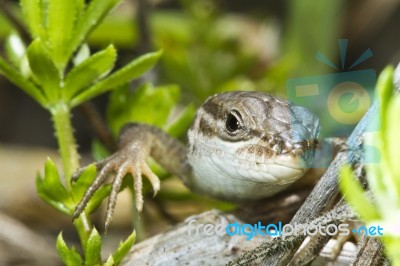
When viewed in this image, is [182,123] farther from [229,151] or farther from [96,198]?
[96,198]

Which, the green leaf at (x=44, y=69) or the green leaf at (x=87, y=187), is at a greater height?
the green leaf at (x=44, y=69)

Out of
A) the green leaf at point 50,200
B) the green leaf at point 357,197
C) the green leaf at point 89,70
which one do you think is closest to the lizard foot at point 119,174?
the green leaf at point 50,200

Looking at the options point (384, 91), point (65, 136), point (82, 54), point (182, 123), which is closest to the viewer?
point (384, 91)

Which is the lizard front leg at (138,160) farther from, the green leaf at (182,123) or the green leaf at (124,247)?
the green leaf at (124,247)

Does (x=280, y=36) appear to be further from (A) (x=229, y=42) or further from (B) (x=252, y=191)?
(B) (x=252, y=191)

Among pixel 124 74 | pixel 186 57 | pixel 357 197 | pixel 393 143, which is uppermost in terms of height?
pixel 186 57

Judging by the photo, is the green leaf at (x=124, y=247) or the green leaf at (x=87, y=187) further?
the green leaf at (x=87, y=187)

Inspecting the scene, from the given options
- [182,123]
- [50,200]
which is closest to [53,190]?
[50,200]

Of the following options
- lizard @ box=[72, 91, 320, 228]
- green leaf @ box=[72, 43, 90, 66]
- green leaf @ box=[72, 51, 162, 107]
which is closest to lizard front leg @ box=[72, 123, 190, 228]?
lizard @ box=[72, 91, 320, 228]
